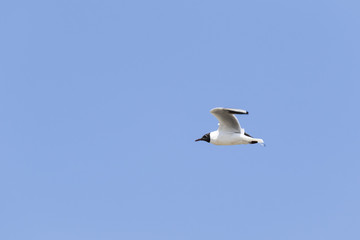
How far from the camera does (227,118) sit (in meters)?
40.6

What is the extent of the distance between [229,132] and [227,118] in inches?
58.2

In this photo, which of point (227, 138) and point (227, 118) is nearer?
point (227, 118)

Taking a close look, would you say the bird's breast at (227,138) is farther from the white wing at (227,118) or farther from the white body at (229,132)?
the white wing at (227,118)

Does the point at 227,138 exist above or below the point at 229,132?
below

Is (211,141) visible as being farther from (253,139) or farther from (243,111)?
(243,111)

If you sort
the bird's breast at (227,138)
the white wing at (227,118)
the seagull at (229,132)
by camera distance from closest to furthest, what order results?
1. the white wing at (227,118)
2. the seagull at (229,132)
3. the bird's breast at (227,138)

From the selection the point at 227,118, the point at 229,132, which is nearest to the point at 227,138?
the point at 229,132

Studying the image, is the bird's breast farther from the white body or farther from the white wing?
the white wing

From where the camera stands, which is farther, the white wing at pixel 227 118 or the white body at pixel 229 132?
the white body at pixel 229 132

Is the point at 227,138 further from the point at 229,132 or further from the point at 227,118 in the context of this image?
the point at 227,118

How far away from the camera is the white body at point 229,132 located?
40375mm

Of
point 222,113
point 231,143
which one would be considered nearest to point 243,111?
point 222,113

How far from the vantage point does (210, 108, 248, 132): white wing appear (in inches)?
1540

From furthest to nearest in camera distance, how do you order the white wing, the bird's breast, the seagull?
the bird's breast < the seagull < the white wing
